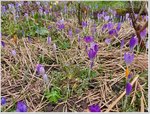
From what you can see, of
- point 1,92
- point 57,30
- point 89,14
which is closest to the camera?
point 1,92

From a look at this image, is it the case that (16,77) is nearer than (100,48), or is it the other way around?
(16,77)

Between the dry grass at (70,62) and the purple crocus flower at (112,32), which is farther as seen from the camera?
the purple crocus flower at (112,32)

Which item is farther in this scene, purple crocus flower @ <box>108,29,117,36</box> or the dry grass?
purple crocus flower @ <box>108,29,117,36</box>

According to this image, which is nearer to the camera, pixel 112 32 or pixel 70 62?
pixel 70 62

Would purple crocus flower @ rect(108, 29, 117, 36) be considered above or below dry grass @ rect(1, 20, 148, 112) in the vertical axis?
above

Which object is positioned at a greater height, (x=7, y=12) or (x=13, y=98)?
(x=7, y=12)

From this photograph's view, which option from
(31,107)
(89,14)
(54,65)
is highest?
(89,14)

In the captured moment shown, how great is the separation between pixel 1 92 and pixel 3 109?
0.17 m

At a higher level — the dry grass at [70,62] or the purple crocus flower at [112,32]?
the purple crocus flower at [112,32]

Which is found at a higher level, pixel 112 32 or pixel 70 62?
pixel 112 32

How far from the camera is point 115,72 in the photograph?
5.95 ft

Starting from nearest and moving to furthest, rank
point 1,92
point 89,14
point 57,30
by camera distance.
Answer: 1. point 1,92
2. point 57,30
3. point 89,14

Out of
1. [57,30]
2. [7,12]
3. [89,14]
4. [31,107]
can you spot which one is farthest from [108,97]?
[7,12]

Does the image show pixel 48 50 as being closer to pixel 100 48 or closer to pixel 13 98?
pixel 100 48
